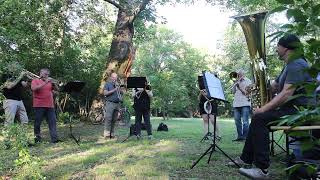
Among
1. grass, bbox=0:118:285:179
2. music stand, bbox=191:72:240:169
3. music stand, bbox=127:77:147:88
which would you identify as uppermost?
music stand, bbox=127:77:147:88

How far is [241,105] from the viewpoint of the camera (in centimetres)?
975

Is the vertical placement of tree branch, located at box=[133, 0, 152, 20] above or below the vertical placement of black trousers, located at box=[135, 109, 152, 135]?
above

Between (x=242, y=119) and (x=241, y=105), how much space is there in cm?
34

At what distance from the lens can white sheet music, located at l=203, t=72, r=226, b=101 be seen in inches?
227

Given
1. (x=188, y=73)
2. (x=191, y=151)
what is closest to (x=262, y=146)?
(x=191, y=151)

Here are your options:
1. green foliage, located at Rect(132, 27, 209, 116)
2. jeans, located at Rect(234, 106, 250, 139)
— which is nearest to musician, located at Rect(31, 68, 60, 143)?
jeans, located at Rect(234, 106, 250, 139)

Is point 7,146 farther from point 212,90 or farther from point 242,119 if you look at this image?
point 242,119

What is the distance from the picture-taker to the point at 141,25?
18719mm

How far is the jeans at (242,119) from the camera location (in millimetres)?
9672

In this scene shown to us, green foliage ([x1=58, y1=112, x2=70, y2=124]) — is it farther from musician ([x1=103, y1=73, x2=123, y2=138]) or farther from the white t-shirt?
the white t-shirt

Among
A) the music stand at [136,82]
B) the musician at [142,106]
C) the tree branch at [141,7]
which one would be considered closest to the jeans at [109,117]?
the musician at [142,106]

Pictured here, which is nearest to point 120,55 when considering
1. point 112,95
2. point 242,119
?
point 112,95

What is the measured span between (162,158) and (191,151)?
105cm

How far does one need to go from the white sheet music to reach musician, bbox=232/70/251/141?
3328 millimetres
